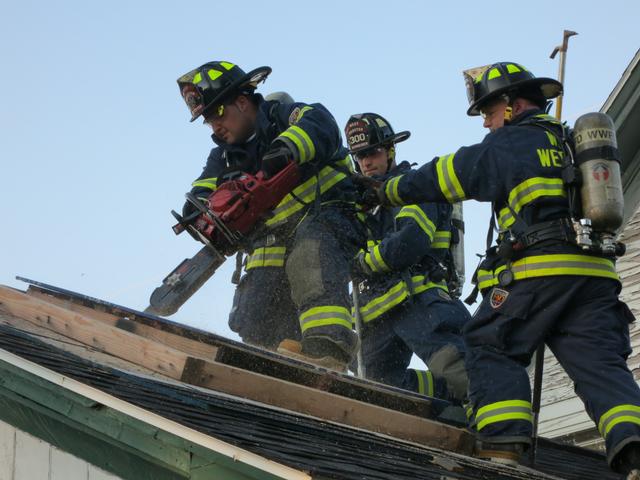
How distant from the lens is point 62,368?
4105mm

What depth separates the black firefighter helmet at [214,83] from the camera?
7078mm

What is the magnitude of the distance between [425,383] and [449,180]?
2.43 metres

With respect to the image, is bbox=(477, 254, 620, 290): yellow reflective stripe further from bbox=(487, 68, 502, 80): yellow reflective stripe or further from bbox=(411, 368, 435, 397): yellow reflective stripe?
bbox=(411, 368, 435, 397): yellow reflective stripe

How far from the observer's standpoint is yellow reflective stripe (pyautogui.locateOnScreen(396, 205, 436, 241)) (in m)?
7.23

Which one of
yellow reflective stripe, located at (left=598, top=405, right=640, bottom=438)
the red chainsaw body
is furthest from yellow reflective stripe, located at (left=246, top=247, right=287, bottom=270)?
yellow reflective stripe, located at (left=598, top=405, right=640, bottom=438)

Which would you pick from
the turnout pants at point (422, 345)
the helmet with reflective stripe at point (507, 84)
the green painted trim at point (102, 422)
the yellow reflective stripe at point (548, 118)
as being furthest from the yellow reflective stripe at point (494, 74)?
the green painted trim at point (102, 422)

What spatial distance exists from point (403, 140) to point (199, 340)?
3.00 metres

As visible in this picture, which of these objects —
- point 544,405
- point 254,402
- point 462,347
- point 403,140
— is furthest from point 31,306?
point 544,405

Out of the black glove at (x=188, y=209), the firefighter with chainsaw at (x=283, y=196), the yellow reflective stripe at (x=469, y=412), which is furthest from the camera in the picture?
the black glove at (x=188, y=209)

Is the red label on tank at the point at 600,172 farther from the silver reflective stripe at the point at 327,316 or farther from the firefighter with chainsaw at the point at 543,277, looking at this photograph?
the silver reflective stripe at the point at 327,316

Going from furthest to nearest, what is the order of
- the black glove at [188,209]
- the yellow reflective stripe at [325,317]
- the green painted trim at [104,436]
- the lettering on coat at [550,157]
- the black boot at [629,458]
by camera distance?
the black glove at [188,209] → the yellow reflective stripe at [325,317] → the lettering on coat at [550,157] → the black boot at [629,458] → the green painted trim at [104,436]

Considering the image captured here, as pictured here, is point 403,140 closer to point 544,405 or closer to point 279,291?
point 279,291

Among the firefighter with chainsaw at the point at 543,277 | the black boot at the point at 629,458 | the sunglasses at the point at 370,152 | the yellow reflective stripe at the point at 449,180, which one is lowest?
the black boot at the point at 629,458

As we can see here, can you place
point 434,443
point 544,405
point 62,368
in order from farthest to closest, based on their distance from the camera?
point 544,405, point 434,443, point 62,368
